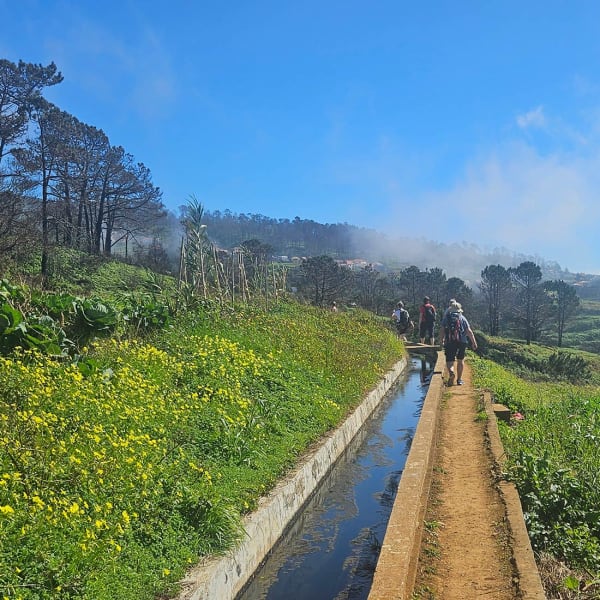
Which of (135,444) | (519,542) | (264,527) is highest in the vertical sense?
(135,444)

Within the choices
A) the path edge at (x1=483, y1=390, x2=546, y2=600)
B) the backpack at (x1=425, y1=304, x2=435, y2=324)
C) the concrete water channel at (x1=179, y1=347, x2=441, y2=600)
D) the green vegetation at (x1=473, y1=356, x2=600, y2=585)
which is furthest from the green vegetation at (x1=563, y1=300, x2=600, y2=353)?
the path edge at (x1=483, y1=390, x2=546, y2=600)

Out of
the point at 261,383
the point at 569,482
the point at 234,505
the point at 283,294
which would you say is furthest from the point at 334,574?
the point at 283,294

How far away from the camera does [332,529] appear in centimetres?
665

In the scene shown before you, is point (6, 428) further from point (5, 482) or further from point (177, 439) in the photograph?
point (177, 439)

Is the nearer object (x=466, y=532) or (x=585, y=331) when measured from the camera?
(x=466, y=532)

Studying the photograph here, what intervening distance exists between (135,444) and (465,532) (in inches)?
126

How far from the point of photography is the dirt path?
4.54 metres

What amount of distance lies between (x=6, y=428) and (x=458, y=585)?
392 cm

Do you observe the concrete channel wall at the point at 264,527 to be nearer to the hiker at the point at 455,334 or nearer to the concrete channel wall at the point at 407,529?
the concrete channel wall at the point at 407,529

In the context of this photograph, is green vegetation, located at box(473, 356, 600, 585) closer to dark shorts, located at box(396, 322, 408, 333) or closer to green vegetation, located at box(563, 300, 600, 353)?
dark shorts, located at box(396, 322, 408, 333)

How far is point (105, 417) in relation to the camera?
5977 mm

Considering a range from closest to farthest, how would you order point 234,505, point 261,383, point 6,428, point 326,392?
1. point 6,428
2. point 234,505
3. point 261,383
4. point 326,392

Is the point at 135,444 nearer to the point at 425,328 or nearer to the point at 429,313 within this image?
the point at 429,313

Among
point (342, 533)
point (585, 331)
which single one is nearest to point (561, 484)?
point (342, 533)
